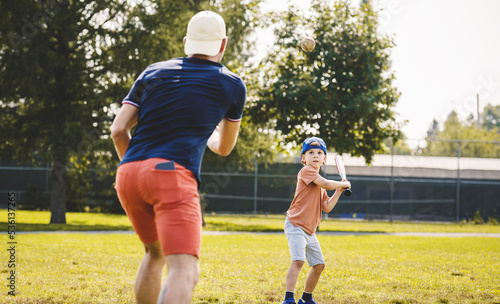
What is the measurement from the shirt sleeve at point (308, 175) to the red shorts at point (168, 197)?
8.83ft

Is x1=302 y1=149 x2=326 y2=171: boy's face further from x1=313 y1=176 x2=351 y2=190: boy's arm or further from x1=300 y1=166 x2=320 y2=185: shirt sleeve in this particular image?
x1=313 y1=176 x2=351 y2=190: boy's arm

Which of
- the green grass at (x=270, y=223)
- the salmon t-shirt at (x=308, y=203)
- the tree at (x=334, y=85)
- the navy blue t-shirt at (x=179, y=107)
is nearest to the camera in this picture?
the navy blue t-shirt at (x=179, y=107)

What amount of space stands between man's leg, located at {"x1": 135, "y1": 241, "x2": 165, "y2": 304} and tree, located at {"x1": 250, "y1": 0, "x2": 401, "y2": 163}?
13.1 m

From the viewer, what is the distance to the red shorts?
2479 millimetres

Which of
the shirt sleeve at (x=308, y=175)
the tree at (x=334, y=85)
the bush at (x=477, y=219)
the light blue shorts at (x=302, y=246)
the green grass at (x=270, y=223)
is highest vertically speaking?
the tree at (x=334, y=85)

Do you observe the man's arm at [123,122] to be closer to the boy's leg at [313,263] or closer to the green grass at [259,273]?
the green grass at [259,273]

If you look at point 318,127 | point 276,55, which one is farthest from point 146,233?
point 276,55

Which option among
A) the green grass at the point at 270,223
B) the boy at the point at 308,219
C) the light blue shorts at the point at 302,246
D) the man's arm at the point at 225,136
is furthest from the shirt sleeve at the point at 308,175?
the green grass at the point at 270,223

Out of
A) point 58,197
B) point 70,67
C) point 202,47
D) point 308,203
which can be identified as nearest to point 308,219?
point 308,203

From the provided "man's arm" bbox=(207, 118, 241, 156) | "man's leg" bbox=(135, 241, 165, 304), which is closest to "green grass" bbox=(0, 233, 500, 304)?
"man's leg" bbox=(135, 241, 165, 304)

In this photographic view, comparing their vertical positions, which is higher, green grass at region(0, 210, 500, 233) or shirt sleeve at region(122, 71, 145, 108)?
shirt sleeve at region(122, 71, 145, 108)

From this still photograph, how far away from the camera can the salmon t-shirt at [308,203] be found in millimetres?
5168

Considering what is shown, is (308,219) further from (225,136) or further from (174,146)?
(174,146)

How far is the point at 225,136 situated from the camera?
2.98m
